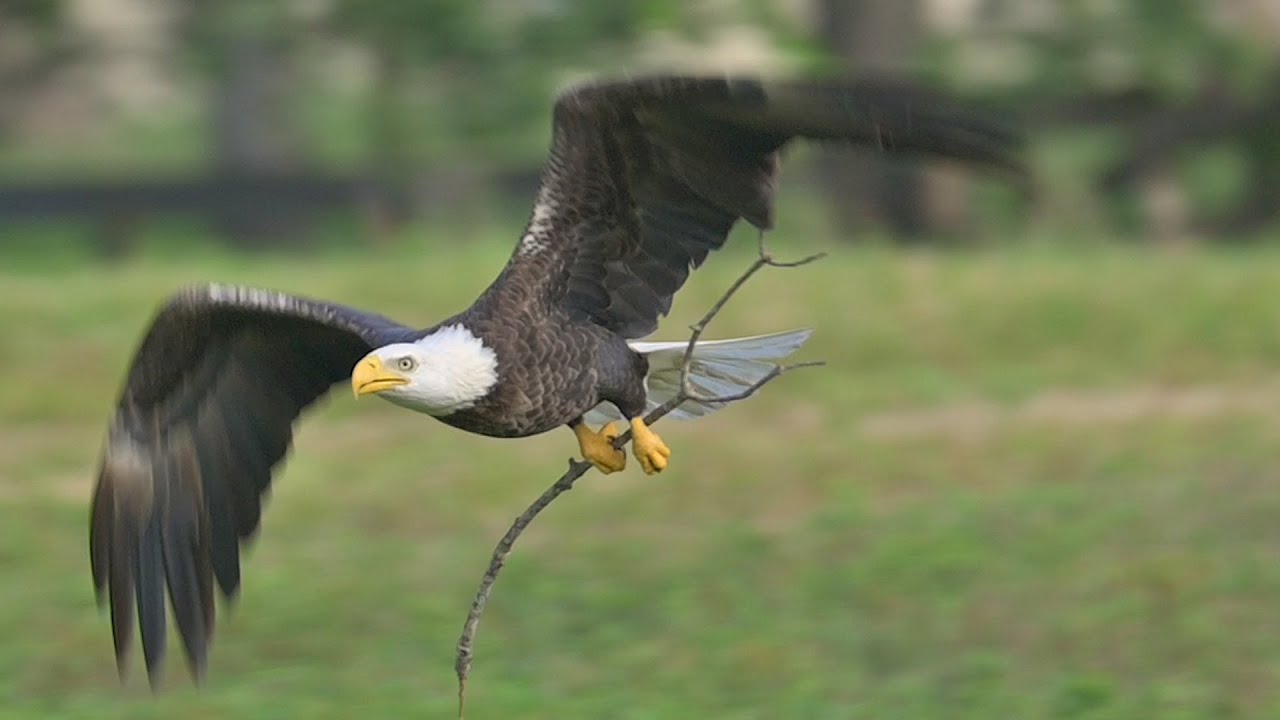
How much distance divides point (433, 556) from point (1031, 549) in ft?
7.32

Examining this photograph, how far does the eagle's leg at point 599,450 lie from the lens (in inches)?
219

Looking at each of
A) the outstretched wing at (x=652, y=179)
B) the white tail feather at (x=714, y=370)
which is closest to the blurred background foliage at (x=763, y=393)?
the outstretched wing at (x=652, y=179)

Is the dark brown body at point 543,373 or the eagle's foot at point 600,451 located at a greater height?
the dark brown body at point 543,373

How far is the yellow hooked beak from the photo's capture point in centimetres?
498

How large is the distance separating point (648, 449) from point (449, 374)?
2.05ft

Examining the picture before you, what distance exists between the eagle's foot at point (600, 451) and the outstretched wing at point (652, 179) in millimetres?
329

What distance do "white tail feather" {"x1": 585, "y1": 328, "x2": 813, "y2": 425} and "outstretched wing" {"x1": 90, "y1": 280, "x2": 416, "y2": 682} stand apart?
73 cm

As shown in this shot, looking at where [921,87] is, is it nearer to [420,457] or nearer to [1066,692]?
[1066,692]

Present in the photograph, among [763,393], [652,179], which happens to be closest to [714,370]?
[652,179]

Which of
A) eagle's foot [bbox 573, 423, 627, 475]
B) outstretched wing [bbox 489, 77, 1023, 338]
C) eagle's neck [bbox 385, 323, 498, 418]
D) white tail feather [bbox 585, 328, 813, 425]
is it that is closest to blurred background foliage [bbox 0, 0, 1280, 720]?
outstretched wing [bbox 489, 77, 1023, 338]

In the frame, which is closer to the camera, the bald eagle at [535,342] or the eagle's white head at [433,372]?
the eagle's white head at [433,372]

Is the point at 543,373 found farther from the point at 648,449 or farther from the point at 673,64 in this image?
the point at 673,64

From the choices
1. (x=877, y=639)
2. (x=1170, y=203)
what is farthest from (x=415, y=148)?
(x=877, y=639)

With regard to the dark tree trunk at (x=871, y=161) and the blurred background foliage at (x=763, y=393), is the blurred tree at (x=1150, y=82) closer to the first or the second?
the blurred background foliage at (x=763, y=393)
